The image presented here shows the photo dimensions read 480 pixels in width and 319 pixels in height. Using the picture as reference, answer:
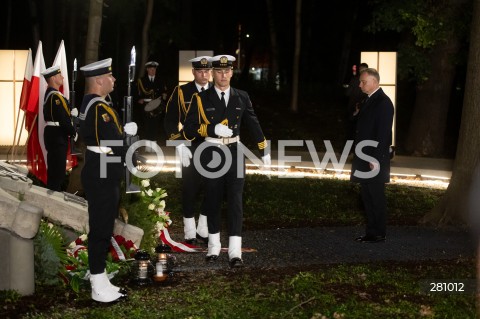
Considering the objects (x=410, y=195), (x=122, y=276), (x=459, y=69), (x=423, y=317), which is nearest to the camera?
(x=423, y=317)

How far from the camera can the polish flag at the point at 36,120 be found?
12.5 m

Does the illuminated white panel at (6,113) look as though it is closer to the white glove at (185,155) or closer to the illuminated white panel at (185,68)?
the illuminated white panel at (185,68)

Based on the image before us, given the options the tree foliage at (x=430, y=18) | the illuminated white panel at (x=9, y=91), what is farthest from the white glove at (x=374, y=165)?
the illuminated white panel at (x=9, y=91)

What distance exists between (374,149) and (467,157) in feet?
5.84

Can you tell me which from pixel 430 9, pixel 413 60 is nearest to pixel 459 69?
pixel 413 60

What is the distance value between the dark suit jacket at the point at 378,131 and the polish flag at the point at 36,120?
13.7 ft

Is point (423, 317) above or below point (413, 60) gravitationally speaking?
below

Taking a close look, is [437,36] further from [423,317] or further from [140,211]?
[423,317]

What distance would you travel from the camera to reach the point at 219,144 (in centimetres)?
962

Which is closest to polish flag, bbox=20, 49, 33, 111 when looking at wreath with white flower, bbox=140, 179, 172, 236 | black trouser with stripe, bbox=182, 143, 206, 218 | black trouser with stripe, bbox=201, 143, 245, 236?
black trouser with stripe, bbox=182, 143, 206, 218

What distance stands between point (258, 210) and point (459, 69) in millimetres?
23716

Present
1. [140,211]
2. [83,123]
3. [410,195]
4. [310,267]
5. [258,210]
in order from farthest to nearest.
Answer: [410,195] < [258,210] < [140,211] < [310,267] < [83,123]

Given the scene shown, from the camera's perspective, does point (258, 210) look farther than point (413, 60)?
No

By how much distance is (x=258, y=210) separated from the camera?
1359 cm
